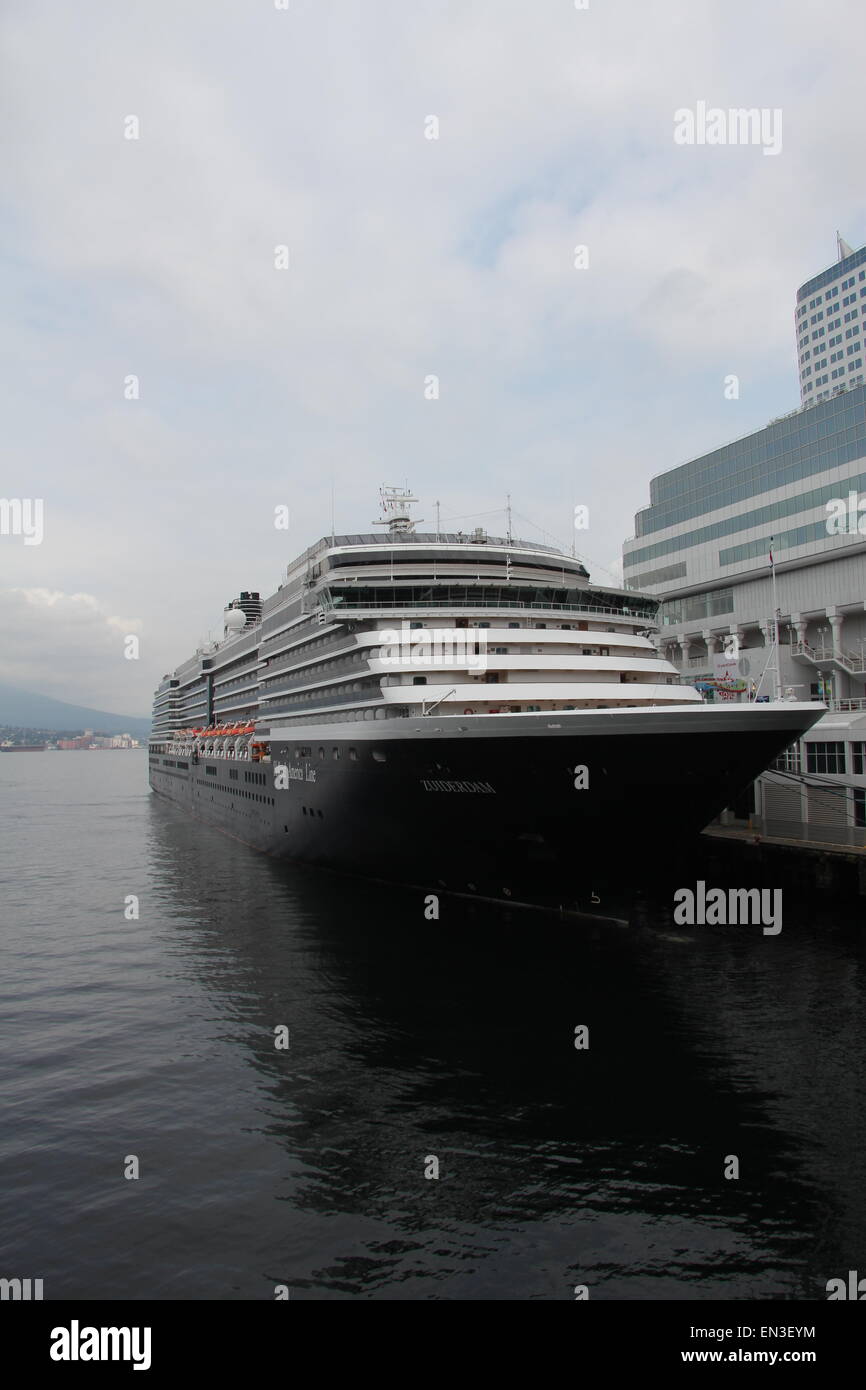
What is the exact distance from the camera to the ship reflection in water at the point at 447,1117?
30.7 ft

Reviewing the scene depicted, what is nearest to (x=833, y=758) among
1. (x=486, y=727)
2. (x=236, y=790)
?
(x=486, y=727)

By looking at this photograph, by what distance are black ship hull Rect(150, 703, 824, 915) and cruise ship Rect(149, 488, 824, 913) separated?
0.16 ft

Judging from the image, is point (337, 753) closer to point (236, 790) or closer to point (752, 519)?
point (236, 790)

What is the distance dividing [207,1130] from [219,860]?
28.0 m

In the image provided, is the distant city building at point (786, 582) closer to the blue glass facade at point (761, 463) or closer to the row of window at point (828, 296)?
the blue glass facade at point (761, 463)

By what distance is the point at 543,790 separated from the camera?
19625mm

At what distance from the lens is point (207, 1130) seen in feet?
40.4

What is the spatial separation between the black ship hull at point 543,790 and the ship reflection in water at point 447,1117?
2.07 m

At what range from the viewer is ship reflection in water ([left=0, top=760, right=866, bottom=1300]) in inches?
368

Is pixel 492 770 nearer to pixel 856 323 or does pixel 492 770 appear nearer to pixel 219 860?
pixel 219 860

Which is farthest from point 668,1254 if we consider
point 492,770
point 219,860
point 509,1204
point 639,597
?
point 219,860

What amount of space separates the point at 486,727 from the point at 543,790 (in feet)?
7.28

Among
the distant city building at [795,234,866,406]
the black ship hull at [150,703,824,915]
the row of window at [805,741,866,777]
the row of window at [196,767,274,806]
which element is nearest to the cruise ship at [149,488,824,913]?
the black ship hull at [150,703,824,915]
